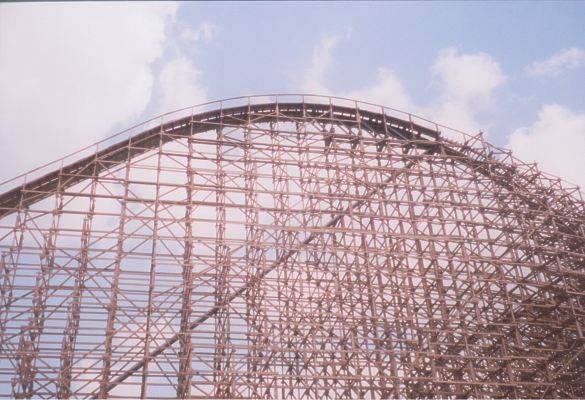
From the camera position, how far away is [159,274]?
15.3m

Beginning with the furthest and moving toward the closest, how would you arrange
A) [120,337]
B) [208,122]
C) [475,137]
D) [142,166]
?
[475,137] < [208,122] < [142,166] < [120,337]

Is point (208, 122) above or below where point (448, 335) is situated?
above

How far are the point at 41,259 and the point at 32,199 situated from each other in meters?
2.17

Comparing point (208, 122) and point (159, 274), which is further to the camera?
point (208, 122)

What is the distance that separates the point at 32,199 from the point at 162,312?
4628 mm

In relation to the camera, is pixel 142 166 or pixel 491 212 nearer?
pixel 142 166

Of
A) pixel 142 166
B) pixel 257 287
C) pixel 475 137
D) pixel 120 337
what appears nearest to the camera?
pixel 120 337

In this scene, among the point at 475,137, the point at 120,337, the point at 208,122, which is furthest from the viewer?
the point at 475,137

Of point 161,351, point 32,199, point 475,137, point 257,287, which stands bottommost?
point 161,351

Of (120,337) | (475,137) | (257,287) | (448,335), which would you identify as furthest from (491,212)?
(120,337)

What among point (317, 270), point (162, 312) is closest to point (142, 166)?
point (162, 312)

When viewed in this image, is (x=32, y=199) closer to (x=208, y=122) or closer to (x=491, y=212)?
(x=208, y=122)

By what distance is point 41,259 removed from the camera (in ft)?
49.8

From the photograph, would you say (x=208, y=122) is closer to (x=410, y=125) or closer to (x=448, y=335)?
(x=410, y=125)
